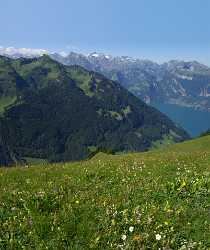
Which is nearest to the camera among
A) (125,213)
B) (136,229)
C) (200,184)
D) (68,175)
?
(136,229)

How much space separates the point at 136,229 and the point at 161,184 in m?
4.46

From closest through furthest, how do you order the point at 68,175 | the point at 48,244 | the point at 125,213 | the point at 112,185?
the point at 48,244 < the point at 125,213 < the point at 112,185 < the point at 68,175

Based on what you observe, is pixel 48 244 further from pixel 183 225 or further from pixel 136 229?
pixel 183 225

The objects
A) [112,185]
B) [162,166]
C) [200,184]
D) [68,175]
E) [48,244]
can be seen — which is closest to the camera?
[48,244]

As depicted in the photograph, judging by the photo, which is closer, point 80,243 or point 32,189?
point 80,243

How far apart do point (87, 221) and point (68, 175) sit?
725 cm

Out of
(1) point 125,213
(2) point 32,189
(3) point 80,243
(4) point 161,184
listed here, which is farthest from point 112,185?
(3) point 80,243

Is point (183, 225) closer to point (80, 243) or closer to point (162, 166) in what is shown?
point (80, 243)

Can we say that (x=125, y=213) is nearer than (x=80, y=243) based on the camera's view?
No

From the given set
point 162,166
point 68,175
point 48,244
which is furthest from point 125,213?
point 162,166

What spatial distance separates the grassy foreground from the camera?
11477mm

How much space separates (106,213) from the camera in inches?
508

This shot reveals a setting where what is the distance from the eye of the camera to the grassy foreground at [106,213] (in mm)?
11477

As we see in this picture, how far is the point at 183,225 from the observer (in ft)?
40.8
